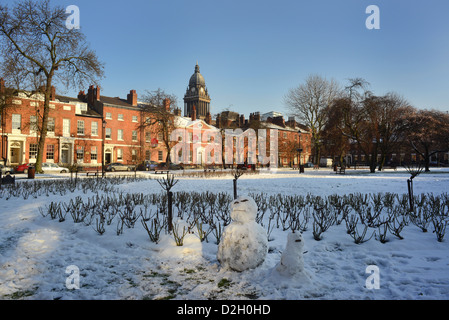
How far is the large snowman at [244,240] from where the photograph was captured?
3621mm

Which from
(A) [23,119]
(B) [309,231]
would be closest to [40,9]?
(A) [23,119]

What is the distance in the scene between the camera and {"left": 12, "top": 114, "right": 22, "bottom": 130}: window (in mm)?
32094

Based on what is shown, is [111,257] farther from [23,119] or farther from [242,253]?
[23,119]

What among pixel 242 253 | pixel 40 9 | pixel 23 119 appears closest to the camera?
pixel 242 253

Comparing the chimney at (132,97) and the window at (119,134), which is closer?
the window at (119,134)

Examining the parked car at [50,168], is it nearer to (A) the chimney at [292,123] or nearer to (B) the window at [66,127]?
(B) the window at [66,127]

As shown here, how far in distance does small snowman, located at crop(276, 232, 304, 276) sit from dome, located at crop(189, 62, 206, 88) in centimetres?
12060

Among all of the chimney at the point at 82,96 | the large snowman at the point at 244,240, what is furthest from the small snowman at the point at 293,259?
the chimney at the point at 82,96

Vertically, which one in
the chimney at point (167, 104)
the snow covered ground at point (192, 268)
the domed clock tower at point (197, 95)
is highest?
the domed clock tower at point (197, 95)

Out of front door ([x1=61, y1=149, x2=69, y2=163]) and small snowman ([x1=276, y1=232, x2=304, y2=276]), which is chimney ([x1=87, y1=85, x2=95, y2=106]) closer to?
front door ([x1=61, y1=149, x2=69, y2=163])

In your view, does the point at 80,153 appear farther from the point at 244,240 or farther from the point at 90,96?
the point at 244,240

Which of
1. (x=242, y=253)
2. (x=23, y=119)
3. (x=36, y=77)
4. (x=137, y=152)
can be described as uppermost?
(x=36, y=77)
